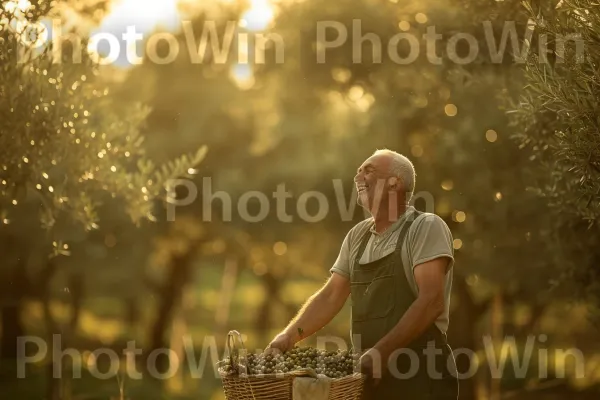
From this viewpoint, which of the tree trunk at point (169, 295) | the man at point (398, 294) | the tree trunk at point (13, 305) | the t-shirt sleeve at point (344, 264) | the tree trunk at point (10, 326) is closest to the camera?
the man at point (398, 294)

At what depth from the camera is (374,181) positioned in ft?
21.1

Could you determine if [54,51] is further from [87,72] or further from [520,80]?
[520,80]

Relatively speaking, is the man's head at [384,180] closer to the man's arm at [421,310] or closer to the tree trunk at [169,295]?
the man's arm at [421,310]

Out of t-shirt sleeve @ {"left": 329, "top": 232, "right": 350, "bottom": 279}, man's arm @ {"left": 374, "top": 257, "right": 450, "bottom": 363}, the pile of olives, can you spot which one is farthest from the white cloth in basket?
t-shirt sleeve @ {"left": 329, "top": 232, "right": 350, "bottom": 279}

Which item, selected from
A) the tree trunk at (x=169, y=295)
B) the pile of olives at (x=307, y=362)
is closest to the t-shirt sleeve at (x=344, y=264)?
the pile of olives at (x=307, y=362)

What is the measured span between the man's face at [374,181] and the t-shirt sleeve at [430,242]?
0.39 m

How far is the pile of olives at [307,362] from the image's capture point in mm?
5723

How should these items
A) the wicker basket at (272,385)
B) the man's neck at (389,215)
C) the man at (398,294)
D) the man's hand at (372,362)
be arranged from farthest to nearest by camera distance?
the man's neck at (389,215) < the man at (398,294) < the man's hand at (372,362) < the wicker basket at (272,385)

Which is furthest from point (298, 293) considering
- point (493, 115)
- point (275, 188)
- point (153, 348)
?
point (493, 115)

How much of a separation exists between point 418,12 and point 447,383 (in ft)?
45.0

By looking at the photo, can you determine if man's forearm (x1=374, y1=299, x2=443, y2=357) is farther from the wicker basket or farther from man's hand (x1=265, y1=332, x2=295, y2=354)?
man's hand (x1=265, y1=332, x2=295, y2=354)

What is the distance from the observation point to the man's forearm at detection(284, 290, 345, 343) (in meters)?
6.77

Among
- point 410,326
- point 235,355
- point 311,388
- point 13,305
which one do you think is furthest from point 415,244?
point 13,305

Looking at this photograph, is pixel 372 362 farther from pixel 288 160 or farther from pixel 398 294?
pixel 288 160
